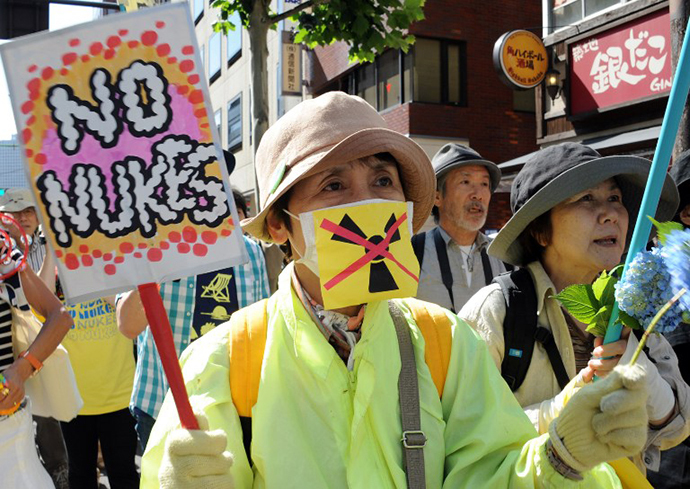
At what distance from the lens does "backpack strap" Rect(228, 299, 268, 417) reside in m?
1.69

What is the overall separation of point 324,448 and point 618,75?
33.4 ft

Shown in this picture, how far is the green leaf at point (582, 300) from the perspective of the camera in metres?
1.71

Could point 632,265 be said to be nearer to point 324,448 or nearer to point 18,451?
point 324,448

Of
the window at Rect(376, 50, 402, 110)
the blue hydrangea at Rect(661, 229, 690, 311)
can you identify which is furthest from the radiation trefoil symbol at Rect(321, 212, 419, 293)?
the window at Rect(376, 50, 402, 110)

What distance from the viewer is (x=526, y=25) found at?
16.6m

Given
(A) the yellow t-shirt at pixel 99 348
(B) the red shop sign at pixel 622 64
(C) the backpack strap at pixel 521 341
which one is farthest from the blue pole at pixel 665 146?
(B) the red shop sign at pixel 622 64

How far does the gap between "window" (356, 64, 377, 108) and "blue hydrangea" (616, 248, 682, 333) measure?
50.8 ft

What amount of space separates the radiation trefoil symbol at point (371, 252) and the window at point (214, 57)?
2607 cm

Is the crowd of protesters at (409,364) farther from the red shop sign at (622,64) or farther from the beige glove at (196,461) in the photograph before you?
the red shop sign at (622,64)

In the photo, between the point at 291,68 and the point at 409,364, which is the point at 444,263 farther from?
the point at 291,68

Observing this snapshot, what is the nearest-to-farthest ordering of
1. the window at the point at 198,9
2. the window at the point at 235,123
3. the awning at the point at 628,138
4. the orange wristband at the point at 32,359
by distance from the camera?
the orange wristband at the point at 32,359 < the awning at the point at 628,138 < the window at the point at 235,123 < the window at the point at 198,9

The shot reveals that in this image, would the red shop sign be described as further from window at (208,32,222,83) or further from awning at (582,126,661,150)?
window at (208,32,222,83)

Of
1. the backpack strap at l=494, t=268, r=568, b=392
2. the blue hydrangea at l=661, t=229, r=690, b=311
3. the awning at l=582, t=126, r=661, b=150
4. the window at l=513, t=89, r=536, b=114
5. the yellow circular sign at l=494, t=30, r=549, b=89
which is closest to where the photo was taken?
the blue hydrangea at l=661, t=229, r=690, b=311

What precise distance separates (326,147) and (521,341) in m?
0.98
